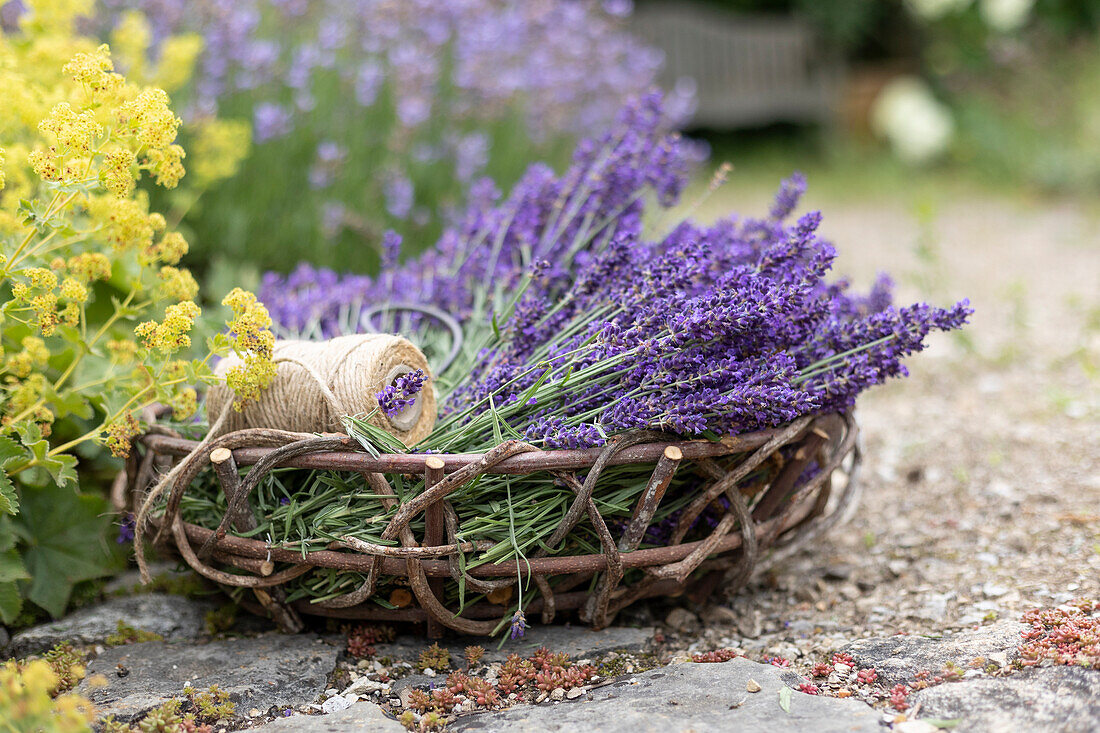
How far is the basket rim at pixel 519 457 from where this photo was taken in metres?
1.42

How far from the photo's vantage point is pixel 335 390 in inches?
62.7

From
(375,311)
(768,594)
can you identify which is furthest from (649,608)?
(375,311)

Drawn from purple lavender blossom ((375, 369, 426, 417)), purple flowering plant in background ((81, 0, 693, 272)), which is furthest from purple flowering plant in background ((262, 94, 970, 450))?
purple flowering plant in background ((81, 0, 693, 272))

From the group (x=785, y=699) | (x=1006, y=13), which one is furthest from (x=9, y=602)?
(x=1006, y=13)

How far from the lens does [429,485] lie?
1.42m

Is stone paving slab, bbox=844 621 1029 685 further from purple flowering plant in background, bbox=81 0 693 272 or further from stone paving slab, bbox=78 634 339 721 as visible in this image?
purple flowering plant in background, bbox=81 0 693 272

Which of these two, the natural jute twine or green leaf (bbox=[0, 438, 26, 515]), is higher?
the natural jute twine

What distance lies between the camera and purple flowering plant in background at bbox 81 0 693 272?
3236mm

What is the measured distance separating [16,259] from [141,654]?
70 cm

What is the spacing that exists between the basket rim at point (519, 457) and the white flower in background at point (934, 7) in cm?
838

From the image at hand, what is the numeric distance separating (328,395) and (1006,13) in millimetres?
8387

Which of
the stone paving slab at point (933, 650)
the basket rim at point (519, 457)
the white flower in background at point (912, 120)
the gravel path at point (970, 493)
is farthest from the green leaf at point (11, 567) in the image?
the white flower in background at point (912, 120)

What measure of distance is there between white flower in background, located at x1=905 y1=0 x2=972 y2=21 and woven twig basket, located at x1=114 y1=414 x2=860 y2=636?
321 inches

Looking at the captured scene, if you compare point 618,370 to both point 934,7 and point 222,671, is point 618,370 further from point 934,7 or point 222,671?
point 934,7
